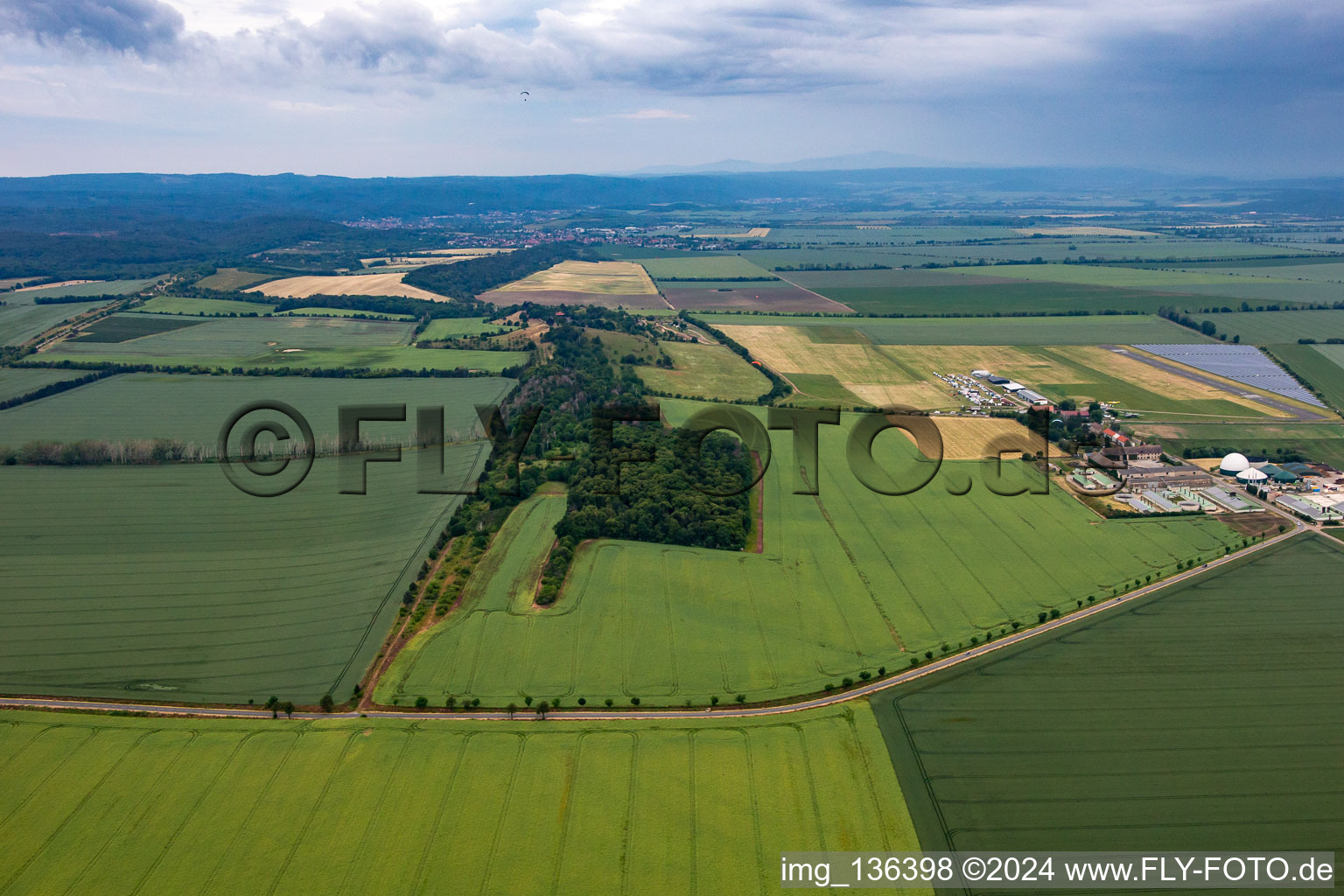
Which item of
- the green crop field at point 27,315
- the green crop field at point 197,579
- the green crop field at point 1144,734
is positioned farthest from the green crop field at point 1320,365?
the green crop field at point 27,315

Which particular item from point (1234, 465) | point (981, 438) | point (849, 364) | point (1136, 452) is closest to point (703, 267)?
point (849, 364)

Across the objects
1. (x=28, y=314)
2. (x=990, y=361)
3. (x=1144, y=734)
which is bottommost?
(x=1144, y=734)

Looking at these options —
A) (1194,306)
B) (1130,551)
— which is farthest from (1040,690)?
(1194,306)

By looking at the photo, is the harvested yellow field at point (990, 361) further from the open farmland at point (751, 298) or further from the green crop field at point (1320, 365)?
the open farmland at point (751, 298)

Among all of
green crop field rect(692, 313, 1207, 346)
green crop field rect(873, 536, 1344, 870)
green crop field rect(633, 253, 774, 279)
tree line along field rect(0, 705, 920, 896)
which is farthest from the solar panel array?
green crop field rect(633, 253, 774, 279)

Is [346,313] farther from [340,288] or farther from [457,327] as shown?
[457,327]

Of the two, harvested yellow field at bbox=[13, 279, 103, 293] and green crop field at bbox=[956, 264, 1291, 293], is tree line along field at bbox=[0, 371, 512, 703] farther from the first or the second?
green crop field at bbox=[956, 264, 1291, 293]

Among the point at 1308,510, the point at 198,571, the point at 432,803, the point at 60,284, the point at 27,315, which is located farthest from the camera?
the point at 60,284
